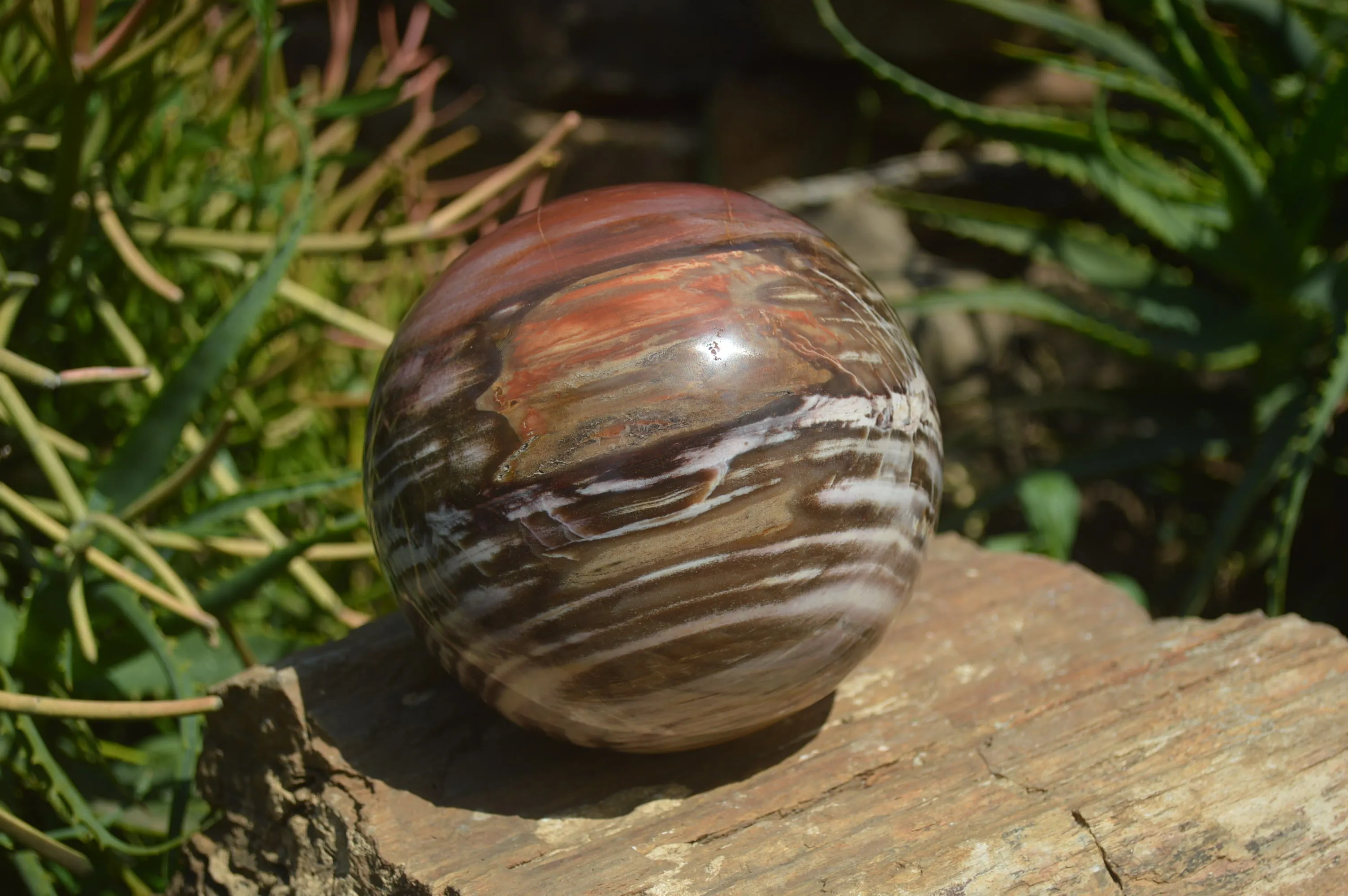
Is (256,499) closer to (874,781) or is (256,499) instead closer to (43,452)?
(43,452)

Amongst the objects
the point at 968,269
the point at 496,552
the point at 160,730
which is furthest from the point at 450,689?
the point at 968,269

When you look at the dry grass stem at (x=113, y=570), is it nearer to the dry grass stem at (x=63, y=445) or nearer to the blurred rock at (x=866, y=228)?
the dry grass stem at (x=63, y=445)

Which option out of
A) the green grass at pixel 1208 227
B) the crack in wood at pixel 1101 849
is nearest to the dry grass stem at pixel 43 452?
the crack in wood at pixel 1101 849

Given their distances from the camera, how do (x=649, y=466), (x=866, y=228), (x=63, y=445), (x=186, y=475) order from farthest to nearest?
(x=866, y=228) → (x=63, y=445) → (x=186, y=475) → (x=649, y=466)

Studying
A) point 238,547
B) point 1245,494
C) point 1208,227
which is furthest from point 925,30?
point 238,547

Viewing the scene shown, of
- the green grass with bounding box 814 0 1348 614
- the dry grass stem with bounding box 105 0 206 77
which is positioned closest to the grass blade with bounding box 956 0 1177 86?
the green grass with bounding box 814 0 1348 614

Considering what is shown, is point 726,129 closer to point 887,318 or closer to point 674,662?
point 887,318

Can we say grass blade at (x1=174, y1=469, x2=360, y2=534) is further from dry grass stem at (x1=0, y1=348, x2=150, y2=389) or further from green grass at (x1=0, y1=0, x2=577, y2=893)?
dry grass stem at (x1=0, y1=348, x2=150, y2=389)
